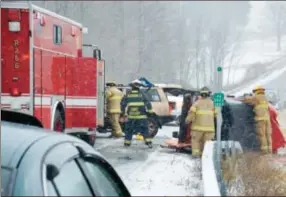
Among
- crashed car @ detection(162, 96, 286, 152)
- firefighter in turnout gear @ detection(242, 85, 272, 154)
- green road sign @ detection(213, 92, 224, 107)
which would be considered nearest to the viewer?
green road sign @ detection(213, 92, 224, 107)

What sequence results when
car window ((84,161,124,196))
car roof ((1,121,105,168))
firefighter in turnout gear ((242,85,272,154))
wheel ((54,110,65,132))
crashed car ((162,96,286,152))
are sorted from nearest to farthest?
1. car roof ((1,121,105,168))
2. car window ((84,161,124,196))
3. wheel ((54,110,65,132))
4. crashed car ((162,96,286,152))
5. firefighter in turnout gear ((242,85,272,154))

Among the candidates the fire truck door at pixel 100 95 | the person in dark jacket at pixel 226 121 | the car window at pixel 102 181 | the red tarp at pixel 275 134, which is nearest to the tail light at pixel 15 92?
the fire truck door at pixel 100 95

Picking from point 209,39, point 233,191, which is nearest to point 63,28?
point 233,191

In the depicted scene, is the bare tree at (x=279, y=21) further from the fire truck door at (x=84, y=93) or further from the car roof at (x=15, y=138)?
the car roof at (x=15, y=138)

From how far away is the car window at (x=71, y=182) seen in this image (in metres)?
3.33

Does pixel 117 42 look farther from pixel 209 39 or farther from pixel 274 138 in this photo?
pixel 274 138

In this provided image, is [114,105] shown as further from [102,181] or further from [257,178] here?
[102,181]

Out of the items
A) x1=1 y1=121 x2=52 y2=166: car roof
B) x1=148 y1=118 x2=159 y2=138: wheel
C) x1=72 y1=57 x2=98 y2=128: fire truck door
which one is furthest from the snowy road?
x1=1 y1=121 x2=52 y2=166: car roof

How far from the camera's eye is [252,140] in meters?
15.7

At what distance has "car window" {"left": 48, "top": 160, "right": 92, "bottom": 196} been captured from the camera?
3332 millimetres

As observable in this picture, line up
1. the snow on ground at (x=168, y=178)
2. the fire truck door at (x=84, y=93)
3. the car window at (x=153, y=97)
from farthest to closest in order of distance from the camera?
the car window at (x=153, y=97) → the fire truck door at (x=84, y=93) → the snow on ground at (x=168, y=178)

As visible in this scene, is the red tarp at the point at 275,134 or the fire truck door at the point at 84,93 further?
the red tarp at the point at 275,134

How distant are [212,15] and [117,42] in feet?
101

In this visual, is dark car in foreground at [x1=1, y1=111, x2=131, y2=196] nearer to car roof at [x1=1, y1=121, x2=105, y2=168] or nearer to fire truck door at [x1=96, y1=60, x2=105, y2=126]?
car roof at [x1=1, y1=121, x2=105, y2=168]
